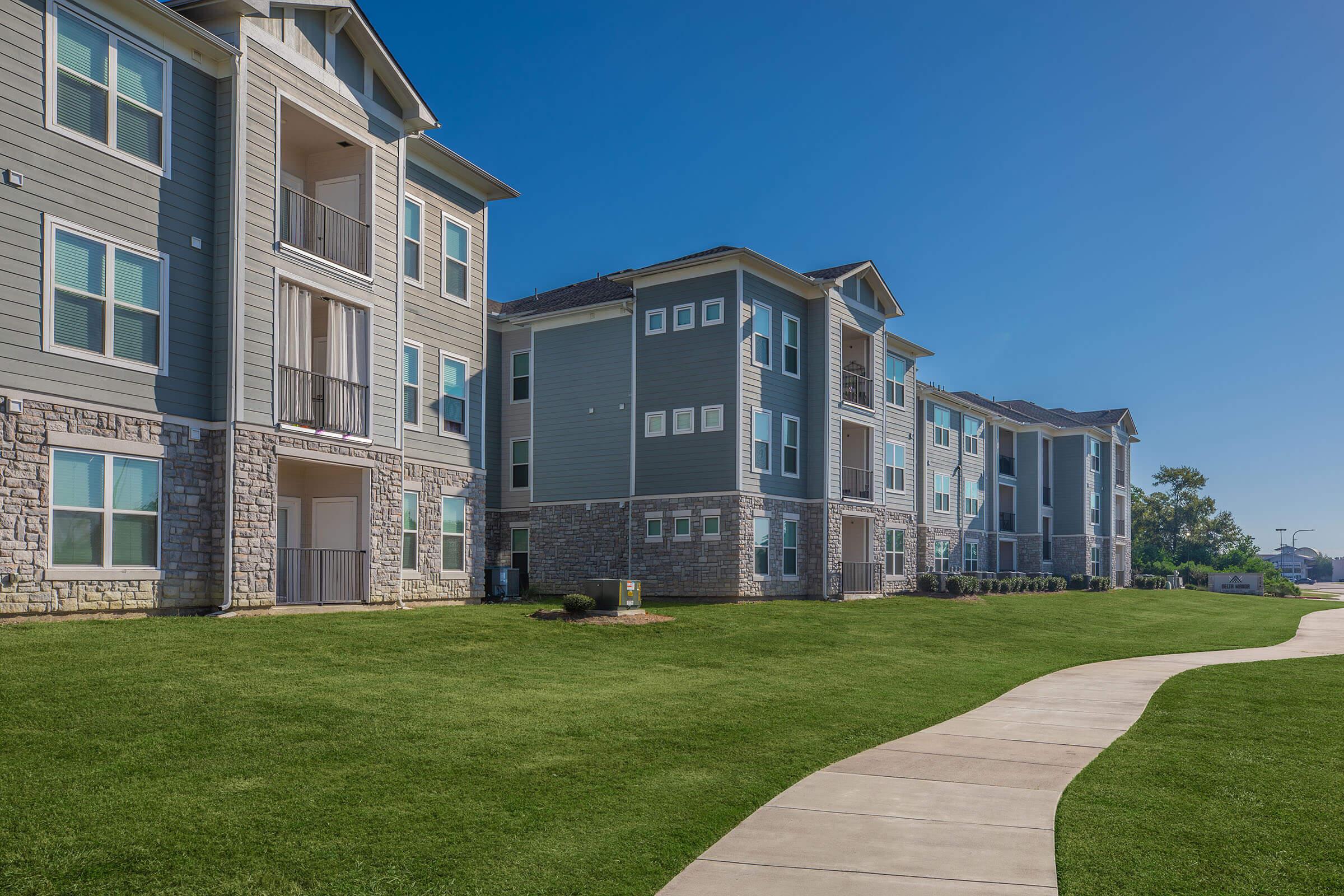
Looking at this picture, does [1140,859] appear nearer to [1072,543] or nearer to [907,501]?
[907,501]

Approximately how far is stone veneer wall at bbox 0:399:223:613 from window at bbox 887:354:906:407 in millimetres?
26884

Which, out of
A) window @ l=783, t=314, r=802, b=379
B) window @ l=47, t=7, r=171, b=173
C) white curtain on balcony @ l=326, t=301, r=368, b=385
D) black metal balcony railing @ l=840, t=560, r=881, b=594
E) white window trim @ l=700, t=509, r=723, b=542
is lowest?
black metal balcony railing @ l=840, t=560, r=881, b=594

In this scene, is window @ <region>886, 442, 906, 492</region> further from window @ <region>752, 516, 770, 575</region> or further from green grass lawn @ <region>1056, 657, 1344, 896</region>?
green grass lawn @ <region>1056, 657, 1344, 896</region>

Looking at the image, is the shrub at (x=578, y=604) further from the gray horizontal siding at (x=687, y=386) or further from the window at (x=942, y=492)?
the window at (x=942, y=492)

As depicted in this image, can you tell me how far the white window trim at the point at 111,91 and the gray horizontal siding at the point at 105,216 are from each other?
0.29ft

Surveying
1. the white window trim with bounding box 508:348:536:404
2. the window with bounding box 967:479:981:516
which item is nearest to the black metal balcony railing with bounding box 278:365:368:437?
the white window trim with bounding box 508:348:536:404

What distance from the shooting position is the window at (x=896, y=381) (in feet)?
128

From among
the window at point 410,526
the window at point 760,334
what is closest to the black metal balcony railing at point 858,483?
the window at point 760,334

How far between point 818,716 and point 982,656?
8539 millimetres

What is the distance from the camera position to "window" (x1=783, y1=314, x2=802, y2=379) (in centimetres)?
3212

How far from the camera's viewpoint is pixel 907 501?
39125mm

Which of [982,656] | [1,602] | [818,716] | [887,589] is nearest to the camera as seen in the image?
[818,716]

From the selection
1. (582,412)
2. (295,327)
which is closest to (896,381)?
(582,412)

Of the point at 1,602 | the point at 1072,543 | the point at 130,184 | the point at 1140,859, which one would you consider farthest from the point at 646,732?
the point at 1072,543
